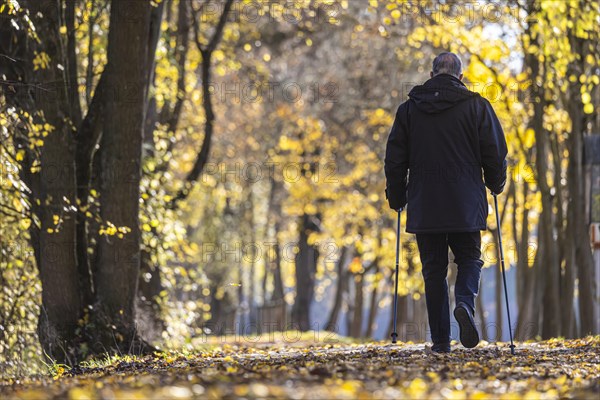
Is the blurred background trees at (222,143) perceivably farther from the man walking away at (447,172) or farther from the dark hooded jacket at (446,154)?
the dark hooded jacket at (446,154)

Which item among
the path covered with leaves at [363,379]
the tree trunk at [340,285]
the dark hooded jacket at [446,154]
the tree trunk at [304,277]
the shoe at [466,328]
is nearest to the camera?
the path covered with leaves at [363,379]

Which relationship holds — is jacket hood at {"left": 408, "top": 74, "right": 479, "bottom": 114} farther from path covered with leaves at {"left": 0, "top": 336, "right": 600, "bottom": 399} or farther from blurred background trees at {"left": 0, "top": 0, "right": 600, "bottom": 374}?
blurred background trees at {"left": 0, "top": 0, "right": 600, "bottom": 374}

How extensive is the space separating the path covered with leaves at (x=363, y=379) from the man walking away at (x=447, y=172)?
60cm

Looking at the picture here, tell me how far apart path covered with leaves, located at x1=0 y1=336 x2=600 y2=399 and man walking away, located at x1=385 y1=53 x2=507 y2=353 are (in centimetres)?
60

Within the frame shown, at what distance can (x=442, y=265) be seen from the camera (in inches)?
344

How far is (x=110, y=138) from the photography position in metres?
11.0

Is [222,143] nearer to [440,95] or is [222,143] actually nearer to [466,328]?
[440,95]

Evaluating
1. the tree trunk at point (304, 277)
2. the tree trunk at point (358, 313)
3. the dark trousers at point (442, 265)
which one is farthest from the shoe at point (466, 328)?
the tree trunk at point (358, 313)

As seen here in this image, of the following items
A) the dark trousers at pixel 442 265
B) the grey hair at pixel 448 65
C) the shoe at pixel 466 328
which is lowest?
the shoe at pixel 466 328

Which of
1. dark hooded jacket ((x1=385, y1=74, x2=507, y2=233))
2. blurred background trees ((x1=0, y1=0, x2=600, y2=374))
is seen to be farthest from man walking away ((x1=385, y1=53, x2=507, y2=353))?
blurred background trees ((x1=0, y1=0, x2=600, y2=374))

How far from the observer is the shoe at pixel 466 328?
8.29 m

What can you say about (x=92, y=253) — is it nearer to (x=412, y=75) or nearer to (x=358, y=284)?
(x=412, y=75)

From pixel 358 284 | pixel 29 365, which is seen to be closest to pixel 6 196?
pixel 29 365

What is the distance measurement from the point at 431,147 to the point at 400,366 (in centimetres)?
215
